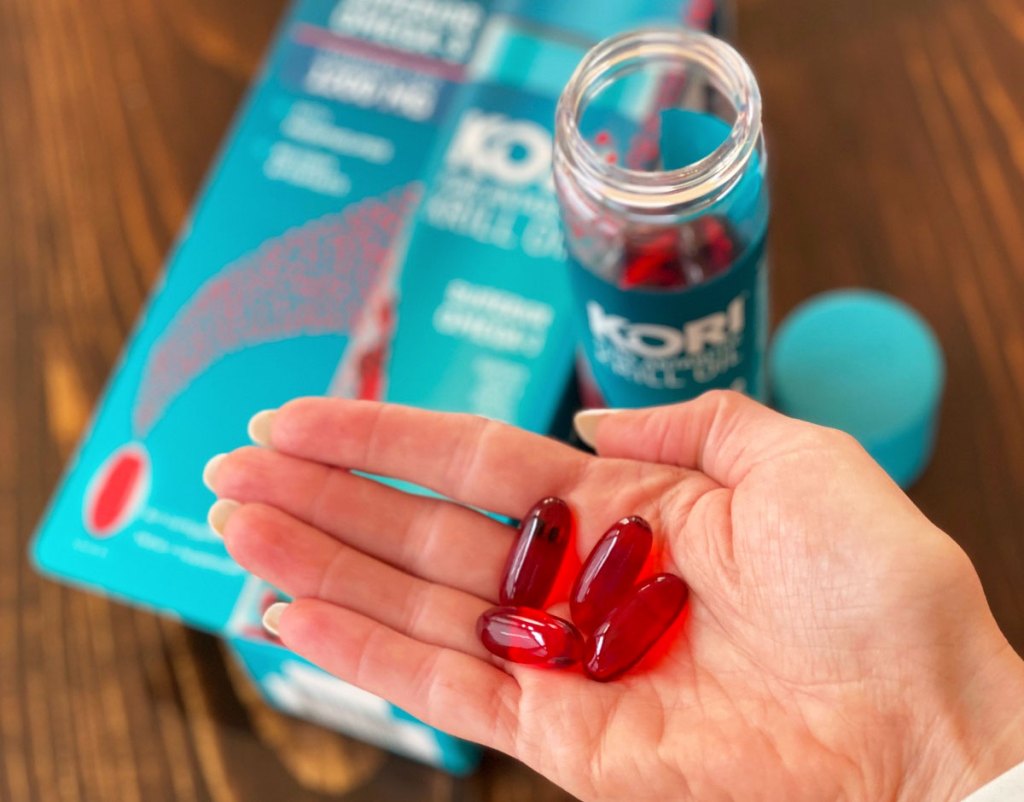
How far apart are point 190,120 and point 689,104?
1.84 feet

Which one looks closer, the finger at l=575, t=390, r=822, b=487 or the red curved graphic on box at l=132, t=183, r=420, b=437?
the finger at l=575, t=390, r=822, b=487

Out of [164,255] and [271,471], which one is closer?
[271,471]

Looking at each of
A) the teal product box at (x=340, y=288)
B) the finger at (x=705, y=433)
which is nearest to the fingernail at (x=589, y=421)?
the finger at (x=705, y=433)

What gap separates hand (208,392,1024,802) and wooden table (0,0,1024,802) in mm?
268

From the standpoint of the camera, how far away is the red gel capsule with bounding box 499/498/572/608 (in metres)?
0.82

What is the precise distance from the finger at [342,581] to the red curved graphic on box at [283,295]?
266 mm

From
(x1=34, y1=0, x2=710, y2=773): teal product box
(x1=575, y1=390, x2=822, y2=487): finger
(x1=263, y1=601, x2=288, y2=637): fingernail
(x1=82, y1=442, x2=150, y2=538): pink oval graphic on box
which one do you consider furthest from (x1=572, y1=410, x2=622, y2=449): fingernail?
(x1=82, y1=442, x2=150, y2=538): pink oval graphic on box

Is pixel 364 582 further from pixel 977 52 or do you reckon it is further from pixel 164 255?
pixel 977 52

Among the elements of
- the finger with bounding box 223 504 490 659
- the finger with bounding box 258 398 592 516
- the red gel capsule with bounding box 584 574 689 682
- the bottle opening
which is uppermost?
the bottle opening

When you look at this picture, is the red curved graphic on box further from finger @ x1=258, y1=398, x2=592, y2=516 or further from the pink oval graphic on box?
finger @ x1=258, y1=398, x2=592, y2=516

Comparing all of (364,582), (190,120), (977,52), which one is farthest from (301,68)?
(977,52)

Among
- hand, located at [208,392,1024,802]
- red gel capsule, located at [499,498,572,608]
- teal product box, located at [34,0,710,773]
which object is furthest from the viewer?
teal product box, located at [34,0,710,773]

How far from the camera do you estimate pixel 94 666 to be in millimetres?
1082

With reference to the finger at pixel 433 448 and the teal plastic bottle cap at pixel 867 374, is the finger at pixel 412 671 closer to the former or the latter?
the finger at pixel 433 448
